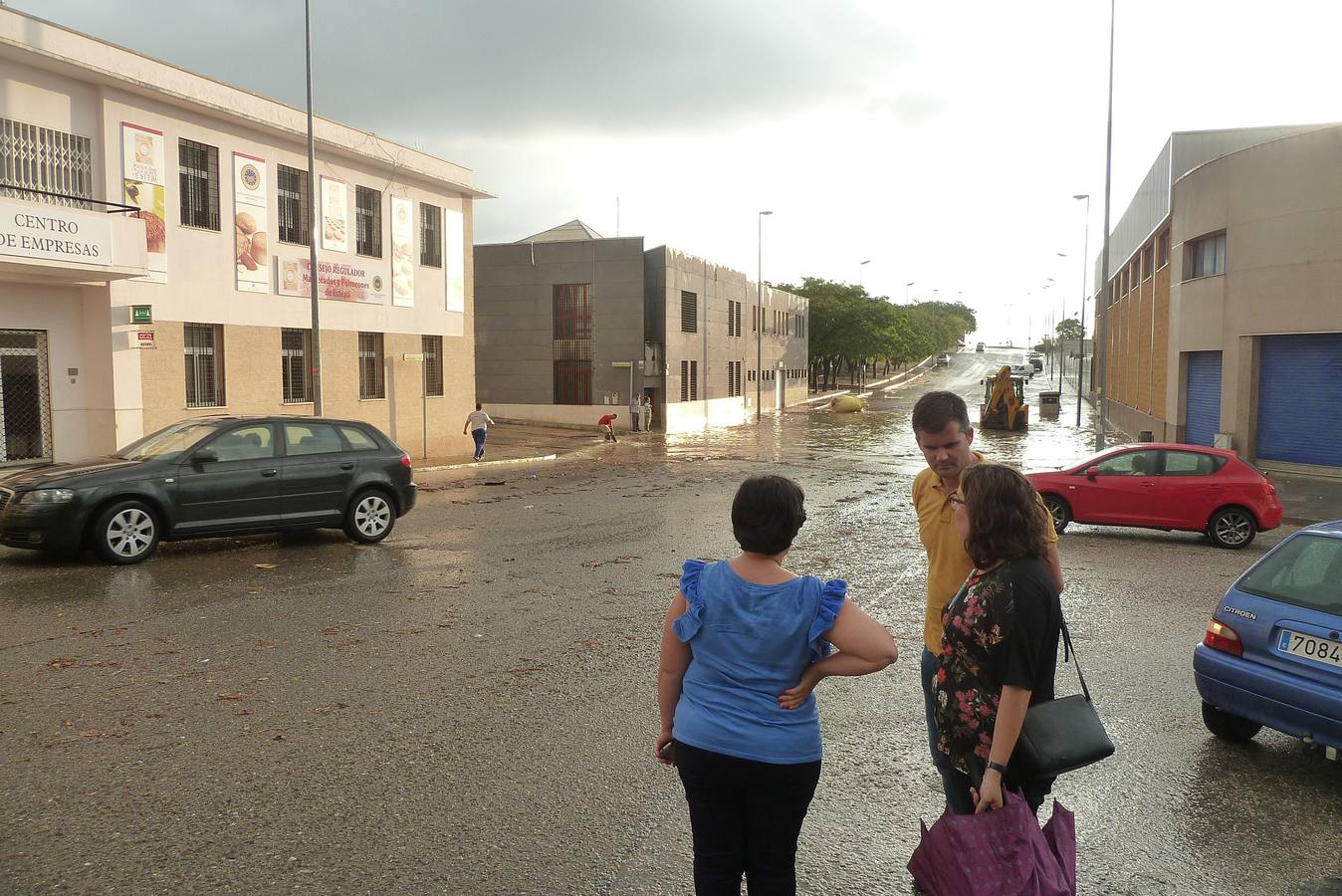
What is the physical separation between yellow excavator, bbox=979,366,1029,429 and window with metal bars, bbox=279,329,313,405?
1241 inches

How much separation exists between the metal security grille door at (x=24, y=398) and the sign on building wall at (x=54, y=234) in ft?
7.14

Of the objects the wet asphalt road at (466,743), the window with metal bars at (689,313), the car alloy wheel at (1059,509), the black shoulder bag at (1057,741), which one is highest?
the window with metal bars at (689,313)

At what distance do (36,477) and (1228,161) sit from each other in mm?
25544

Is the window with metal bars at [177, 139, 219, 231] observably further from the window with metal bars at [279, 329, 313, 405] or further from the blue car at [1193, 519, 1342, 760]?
the blue car at [1193, 519, 1342, 760]

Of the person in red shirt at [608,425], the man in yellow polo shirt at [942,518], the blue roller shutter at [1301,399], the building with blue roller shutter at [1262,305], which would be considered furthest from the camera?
the person in red shirt at [608,425]

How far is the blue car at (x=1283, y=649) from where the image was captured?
4797 mm

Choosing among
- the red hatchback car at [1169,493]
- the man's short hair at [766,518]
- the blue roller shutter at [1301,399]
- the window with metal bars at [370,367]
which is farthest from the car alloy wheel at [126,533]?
the blue roller shutter at [1301,399]

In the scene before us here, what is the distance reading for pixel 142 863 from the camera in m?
3.93

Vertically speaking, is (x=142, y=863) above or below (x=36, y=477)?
below

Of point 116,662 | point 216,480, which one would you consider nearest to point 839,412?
point 216,480

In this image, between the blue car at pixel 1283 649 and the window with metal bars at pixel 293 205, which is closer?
the blue car at pixel 1283 649

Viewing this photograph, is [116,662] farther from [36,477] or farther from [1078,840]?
[1078,840]

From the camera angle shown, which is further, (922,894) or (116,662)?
(116,662)

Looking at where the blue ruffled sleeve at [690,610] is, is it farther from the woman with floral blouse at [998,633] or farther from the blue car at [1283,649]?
the blue car at [1283,649]
